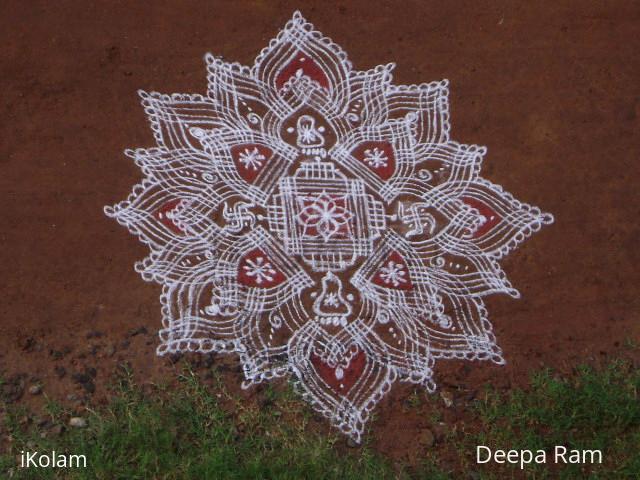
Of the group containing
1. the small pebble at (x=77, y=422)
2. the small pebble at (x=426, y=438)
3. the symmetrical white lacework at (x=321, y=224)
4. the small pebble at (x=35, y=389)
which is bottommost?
the small pebble at (x=426, y=438)

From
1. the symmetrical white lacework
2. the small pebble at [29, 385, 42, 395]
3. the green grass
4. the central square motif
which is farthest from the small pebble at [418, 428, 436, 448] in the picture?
the small pebble at [29, 385, 42, 395]

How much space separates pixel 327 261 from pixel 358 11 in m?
1.21

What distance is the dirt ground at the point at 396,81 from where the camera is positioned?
2.98 m

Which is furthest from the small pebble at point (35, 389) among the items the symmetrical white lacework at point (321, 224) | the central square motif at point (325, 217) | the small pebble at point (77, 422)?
the central square motif at point (325, 217)

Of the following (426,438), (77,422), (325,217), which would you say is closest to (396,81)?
(325,217)

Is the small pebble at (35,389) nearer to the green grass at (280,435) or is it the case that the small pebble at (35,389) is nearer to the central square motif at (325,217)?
the green grass at (280,435)

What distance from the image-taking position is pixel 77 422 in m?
2.81

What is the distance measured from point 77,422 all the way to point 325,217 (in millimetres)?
1177

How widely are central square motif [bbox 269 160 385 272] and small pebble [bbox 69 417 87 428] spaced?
0.97 meters

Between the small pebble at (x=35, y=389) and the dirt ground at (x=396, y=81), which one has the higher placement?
the dirt ground at (x=396, y=81)

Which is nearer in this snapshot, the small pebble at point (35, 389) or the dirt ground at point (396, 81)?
the small pebble at point (35, 389)

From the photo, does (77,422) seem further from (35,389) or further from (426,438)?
(426,438)

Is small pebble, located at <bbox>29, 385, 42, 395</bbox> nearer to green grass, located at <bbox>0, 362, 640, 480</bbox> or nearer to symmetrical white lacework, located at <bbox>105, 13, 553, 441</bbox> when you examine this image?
green grass, located at <bbox>0, 362, 640, 480</bbox>

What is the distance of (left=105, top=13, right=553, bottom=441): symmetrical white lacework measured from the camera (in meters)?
3.01
